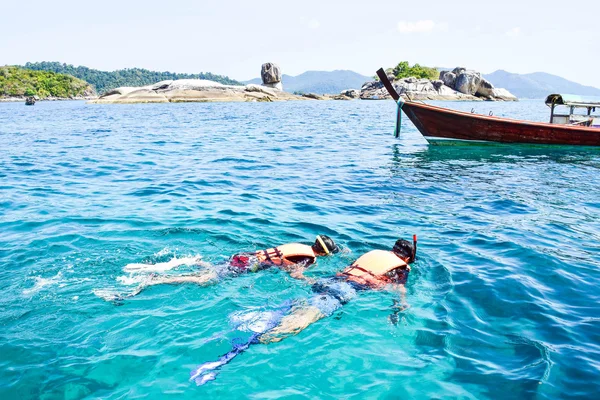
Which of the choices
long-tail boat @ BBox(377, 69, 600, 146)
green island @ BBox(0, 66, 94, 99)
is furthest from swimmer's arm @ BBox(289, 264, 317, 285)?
green island @ BBox(0, 66, 94, 99)

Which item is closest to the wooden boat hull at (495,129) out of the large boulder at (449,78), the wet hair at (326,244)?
the wet hair at (326,244)

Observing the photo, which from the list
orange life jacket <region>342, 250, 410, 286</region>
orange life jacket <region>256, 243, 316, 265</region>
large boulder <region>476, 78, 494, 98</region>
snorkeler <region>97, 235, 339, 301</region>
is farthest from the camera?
large boulder <region>476, 78, 494, 98</region>

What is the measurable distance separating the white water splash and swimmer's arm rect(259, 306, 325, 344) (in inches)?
87.7

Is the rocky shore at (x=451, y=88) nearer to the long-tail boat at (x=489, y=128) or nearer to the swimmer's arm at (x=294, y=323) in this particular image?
the long-tail boat at (x=489, y=128)

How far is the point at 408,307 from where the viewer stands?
19.8 ft

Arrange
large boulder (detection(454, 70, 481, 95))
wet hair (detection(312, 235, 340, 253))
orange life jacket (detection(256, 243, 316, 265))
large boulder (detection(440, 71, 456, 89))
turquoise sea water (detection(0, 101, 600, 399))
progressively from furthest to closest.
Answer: large boulder (detection(440, 71, 456, 89)) → large boulder (detection(454, 70, 481, 95)) → wet hair (detection(312, 235, 340, 253)) → orange life jacket (detection(256, 243, 316, 265)) → turquoise sea water (detection(0, 101, 600, 399))

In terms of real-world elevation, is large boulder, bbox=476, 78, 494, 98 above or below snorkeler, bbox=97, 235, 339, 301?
above

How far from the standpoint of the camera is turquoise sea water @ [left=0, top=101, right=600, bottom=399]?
460 cm

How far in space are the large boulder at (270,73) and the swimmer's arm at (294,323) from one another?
93.2 metres

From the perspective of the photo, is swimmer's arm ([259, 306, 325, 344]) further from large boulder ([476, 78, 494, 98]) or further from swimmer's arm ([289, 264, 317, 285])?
large boulder ([476, 78, 494, 98])

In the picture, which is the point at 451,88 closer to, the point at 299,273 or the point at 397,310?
the point at 299,273

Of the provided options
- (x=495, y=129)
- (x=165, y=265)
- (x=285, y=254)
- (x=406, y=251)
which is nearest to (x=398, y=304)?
(x=406, y=251)

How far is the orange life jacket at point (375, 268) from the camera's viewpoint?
20.7 feet

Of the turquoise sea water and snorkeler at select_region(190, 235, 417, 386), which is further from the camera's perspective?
Answer: snorkeler at select_region(190, 235, 417, 386)
